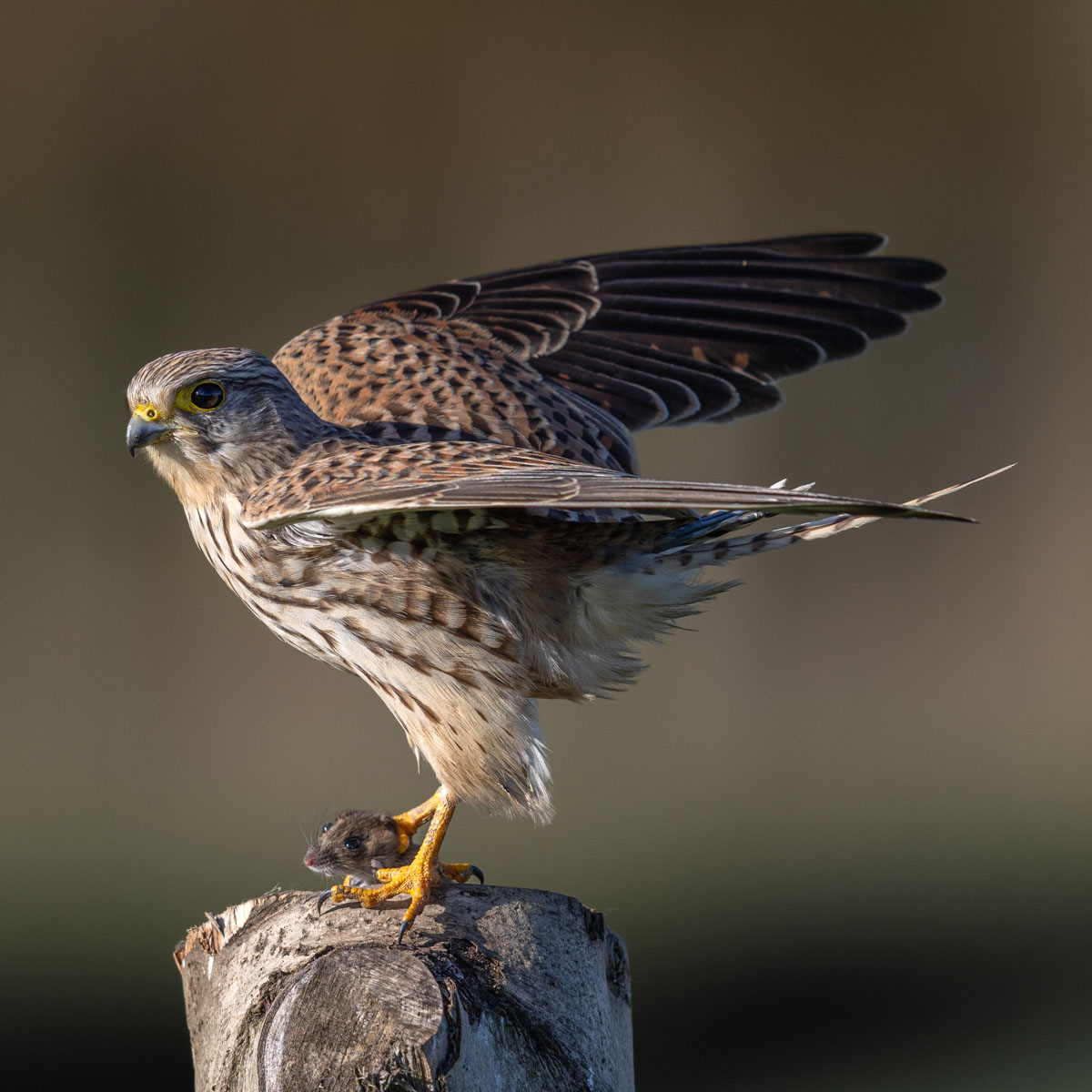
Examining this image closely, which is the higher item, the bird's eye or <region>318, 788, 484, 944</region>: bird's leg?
the bird's eye

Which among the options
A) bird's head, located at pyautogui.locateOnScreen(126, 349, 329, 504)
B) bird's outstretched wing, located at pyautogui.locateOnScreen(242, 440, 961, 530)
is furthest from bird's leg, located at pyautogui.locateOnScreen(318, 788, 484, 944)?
bird's head, located at pyautogui.locateOnScreen(126, 349, 329, 504)

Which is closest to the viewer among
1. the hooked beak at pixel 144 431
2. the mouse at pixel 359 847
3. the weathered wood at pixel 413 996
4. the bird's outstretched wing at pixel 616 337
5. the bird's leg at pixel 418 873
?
the weathered wood at pixel 413 996

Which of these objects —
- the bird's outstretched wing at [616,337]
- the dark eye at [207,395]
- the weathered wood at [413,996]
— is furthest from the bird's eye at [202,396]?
the weathered wood at [413,996]

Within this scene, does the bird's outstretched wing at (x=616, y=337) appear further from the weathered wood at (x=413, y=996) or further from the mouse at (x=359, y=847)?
the weathered wood at (x=413, y=996)

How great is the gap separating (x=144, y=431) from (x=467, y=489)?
0.82 meters

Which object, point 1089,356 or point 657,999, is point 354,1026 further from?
point 1089,356

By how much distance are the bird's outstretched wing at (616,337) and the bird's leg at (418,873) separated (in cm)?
76

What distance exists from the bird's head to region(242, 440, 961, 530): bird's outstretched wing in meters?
0.10

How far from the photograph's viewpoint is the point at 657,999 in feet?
19.6

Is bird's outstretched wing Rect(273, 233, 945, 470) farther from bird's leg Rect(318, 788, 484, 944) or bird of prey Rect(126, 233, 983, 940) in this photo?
bird's leg Rect(318, 788, 484, 944)

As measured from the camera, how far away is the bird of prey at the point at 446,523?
2527 millimetres

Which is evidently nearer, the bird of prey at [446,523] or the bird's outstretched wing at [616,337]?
the bird of prey at [446,523]

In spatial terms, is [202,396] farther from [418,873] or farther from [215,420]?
[418,873]

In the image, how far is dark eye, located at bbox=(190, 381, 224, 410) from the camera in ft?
9.28
